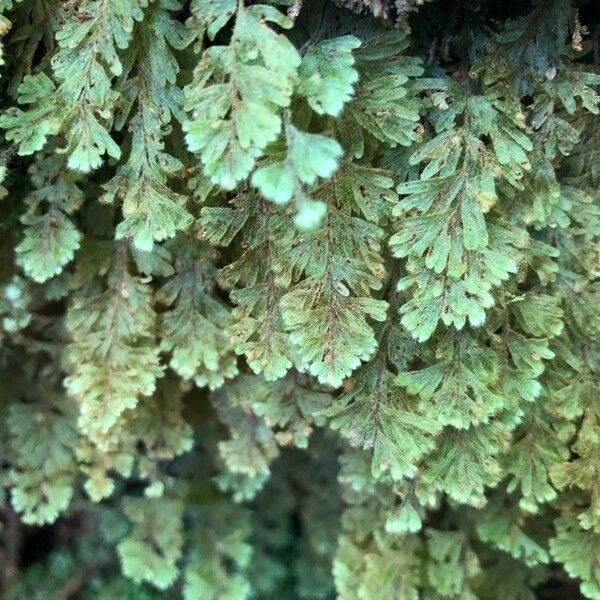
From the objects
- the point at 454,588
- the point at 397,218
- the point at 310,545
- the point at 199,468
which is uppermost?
the point at 397,218

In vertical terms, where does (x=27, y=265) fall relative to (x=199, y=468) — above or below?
above

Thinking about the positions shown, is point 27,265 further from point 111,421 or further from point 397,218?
point 397,218

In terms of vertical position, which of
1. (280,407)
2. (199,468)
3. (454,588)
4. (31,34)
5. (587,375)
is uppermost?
(31,34)

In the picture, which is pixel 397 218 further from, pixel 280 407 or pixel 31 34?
pixel 31 34

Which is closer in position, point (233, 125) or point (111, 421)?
point (233, 125)

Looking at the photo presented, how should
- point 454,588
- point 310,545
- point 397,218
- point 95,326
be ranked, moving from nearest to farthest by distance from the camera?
point 397,218 → point 95,326 → point 454,588 → point 310,545

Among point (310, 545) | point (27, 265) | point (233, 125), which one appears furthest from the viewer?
point (310, 545)

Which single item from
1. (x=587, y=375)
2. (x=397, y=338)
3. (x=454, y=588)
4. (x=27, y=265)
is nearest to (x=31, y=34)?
(x=27, y=265)

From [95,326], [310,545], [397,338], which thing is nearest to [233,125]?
[397,338]

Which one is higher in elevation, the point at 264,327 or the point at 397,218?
the point at 397,218

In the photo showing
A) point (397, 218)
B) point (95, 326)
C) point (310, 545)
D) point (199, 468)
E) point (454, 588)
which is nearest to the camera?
point (397, 218)
